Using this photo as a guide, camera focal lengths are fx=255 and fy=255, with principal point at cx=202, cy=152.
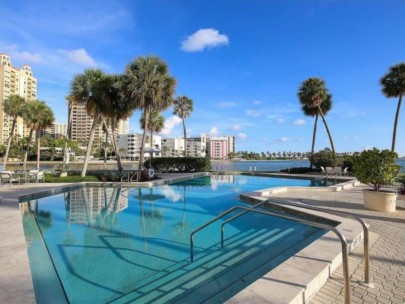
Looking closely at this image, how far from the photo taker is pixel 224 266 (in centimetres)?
446

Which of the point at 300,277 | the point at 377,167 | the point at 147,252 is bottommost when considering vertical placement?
the point at 147,252

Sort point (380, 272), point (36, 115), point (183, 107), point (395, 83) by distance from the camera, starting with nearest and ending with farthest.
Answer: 1. point (380, 272)
2. point (395, 83)
3. point (36, 115)
4. point (183, 107)

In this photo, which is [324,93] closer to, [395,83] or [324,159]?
[395,83]

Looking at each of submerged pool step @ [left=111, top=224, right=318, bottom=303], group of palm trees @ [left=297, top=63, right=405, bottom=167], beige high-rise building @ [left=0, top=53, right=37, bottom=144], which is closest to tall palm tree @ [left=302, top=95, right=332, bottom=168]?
group of palm trees @ [left=297, top=63, right=405, bottom=167]

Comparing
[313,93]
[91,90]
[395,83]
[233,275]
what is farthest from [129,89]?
[395,83]

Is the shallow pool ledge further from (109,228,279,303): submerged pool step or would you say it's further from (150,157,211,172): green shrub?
(150,157,211,172): green shrub

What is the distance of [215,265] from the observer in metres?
4.52

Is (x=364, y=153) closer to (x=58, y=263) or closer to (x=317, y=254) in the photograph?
(x=317, y=254)

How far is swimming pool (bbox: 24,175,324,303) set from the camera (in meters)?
3.66

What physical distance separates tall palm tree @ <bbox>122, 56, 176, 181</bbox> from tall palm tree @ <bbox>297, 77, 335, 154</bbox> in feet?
49.3

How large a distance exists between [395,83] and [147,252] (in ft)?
88.6

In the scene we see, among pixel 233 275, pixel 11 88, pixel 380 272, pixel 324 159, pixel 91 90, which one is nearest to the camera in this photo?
pixel 380 272

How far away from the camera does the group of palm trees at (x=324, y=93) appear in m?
22.9

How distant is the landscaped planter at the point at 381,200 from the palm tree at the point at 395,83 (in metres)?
18.7
